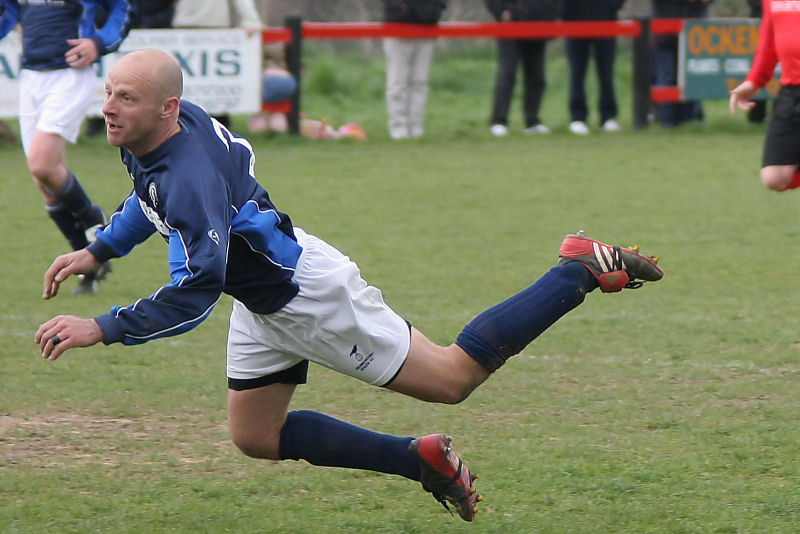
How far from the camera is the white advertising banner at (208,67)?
486 inches

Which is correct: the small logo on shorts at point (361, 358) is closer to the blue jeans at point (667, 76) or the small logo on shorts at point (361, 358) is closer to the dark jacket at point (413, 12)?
the dark jacket at point (413, 12)

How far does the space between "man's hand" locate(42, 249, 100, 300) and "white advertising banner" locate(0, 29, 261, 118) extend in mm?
8621

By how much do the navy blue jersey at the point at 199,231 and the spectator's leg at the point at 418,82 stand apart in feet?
31.4

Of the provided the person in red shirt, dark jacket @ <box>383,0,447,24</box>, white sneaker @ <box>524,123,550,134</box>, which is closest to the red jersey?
the person in red shirt

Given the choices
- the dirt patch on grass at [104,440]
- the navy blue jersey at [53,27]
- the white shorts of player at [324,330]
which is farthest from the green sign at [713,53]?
the white shorts of player at [324,330]

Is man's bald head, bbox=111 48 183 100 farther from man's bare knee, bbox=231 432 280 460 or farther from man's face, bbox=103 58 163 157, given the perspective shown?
man's bare knee, bbox=231 432 280 460

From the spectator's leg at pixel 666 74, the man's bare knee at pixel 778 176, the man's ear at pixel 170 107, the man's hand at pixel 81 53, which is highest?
the man's ear at pixel 170 107

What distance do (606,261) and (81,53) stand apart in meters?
3.93

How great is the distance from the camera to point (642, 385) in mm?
5414

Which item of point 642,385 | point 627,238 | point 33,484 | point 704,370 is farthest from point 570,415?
point 627,238

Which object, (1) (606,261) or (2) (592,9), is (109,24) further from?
(2) (592,9)

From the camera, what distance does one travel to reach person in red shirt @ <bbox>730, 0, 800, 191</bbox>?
21.5ft

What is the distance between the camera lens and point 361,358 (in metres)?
3.84

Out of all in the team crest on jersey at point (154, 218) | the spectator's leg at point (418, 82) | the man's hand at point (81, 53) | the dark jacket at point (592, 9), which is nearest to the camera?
the team crest on jersey at point (154, 218)
